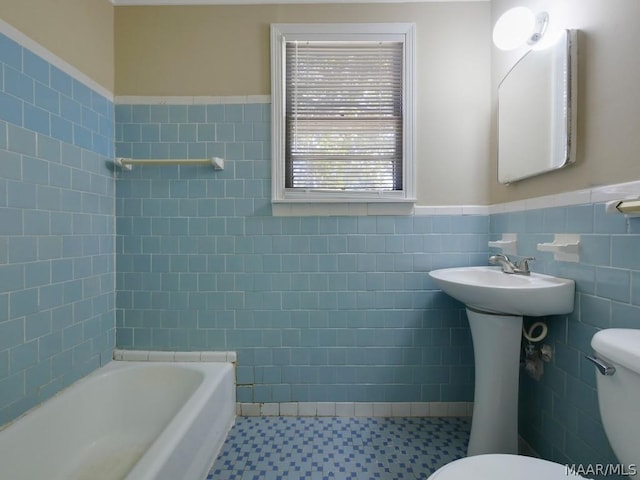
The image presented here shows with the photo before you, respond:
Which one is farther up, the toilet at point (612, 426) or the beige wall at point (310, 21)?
the beige wall at point (310, 21)

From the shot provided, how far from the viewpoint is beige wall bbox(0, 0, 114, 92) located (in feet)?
3.94

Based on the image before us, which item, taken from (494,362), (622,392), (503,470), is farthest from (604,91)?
(503,470)

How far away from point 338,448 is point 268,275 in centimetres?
96

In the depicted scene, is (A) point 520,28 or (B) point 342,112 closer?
(A) point 520,28

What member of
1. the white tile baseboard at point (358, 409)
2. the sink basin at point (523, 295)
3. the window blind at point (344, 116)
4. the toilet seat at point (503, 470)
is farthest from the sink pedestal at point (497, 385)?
the window blind at point (344, 116)

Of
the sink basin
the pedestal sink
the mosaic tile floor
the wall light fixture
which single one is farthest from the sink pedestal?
the wall light fixture

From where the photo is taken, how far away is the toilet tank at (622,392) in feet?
2.28

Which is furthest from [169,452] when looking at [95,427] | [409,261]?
[409,261]

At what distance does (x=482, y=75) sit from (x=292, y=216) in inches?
53.6

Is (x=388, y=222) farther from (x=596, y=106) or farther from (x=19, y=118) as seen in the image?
(x=19, y=118)

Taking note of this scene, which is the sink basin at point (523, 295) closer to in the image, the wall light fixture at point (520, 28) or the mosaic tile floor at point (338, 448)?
the mosaic tile floor at point (338, 448)

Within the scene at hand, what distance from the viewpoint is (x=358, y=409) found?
5.59 feet

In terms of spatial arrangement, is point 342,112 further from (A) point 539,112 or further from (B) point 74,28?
(B) point 74,28

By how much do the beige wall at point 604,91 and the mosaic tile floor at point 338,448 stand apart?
4.41 feet
